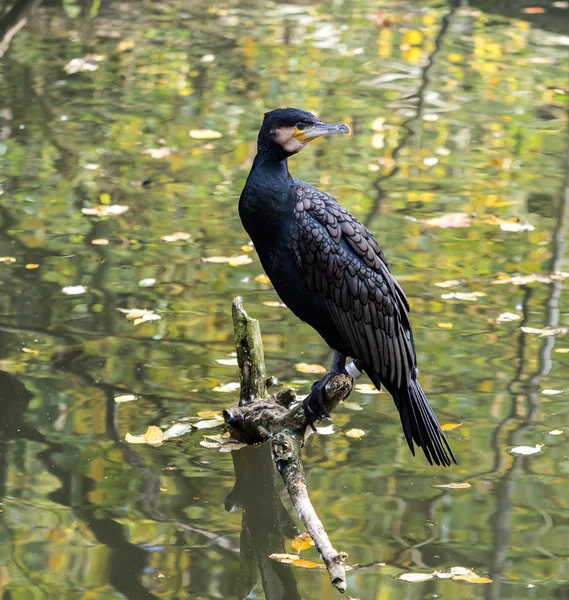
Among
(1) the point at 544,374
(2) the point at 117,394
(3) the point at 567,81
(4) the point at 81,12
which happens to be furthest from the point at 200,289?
(4) the point at 81,12

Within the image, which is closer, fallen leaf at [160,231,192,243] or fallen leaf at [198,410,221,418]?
fallen leaf at [198,410,221,418]

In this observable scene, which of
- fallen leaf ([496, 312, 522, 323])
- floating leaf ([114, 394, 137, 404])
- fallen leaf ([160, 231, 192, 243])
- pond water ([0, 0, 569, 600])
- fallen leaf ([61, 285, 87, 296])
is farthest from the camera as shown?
fallen leaf ([160, 231, 192, 243])

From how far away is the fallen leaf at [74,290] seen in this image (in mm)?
6496

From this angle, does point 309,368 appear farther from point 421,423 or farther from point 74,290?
point 74,290

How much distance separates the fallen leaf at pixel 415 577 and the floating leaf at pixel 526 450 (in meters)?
1.08

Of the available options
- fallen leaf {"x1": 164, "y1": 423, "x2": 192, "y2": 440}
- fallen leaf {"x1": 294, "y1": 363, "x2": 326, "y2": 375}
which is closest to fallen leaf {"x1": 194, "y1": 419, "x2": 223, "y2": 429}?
fallen leaf {"x1": 164, "y1": 423, "x2": 192, "y2": 440}

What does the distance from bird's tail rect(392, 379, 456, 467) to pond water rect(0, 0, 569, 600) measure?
32 centimetres

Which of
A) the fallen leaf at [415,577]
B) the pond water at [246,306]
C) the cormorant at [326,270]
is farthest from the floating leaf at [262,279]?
the fallen leaf at [415,577]

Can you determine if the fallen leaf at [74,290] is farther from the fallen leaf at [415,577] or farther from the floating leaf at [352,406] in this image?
the fallen leaf at [415,577]

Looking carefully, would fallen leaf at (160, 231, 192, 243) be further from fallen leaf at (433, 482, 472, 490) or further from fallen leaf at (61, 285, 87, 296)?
fallen leaf at (433, 482, 472, 490)

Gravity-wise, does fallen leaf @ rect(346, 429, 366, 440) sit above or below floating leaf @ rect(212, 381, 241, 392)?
above

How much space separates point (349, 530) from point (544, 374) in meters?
1.78

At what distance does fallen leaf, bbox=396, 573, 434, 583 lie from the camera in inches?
156

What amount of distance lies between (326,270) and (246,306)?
7.38 ft
